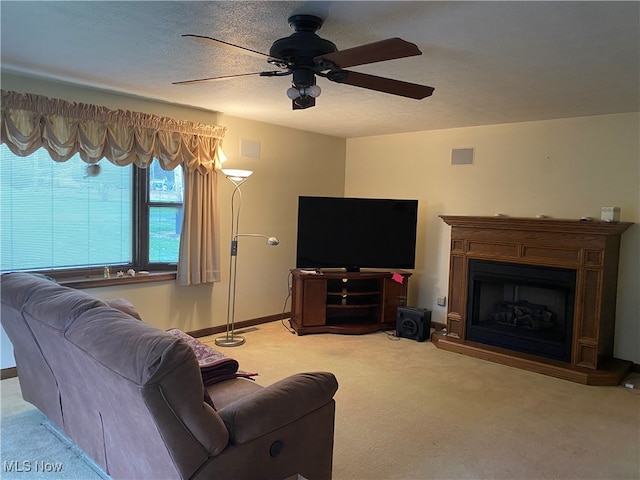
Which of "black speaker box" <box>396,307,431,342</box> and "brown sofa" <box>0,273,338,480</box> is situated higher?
"brown sofa" <box>0,273,338,480</box>

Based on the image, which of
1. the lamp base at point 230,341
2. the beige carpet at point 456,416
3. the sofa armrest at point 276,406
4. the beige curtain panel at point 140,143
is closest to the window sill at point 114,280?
the beige curtain panel at point 140,143

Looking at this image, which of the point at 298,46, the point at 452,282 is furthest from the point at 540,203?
the point at 298,46

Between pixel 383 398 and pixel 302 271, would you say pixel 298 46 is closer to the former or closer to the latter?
pixel 383 398

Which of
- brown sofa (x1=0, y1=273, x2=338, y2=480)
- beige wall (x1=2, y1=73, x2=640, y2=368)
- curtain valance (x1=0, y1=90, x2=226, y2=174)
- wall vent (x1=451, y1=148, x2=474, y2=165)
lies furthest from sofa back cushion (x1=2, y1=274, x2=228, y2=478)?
wall vent (x1=451, y1=148, x2=474, y2=165)

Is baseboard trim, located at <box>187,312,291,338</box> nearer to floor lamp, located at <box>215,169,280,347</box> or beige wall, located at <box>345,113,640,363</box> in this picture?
floor lamp, located at <box>215,169,280,347</box>

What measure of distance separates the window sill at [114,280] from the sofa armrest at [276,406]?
8.53 ft

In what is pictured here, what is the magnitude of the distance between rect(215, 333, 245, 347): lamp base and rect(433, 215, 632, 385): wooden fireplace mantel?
2.18 m

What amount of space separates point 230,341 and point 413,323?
197cm

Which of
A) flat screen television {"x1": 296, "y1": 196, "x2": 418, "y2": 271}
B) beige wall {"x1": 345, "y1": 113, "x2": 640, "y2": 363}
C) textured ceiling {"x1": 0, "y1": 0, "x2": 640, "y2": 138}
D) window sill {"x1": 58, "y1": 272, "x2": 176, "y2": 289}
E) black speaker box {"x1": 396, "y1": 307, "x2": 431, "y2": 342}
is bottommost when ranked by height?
black speaker box {"x1": 396, "y1": 307, "x2": 431, "y2": 342}

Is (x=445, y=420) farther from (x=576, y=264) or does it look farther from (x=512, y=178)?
(x=512, y=178)

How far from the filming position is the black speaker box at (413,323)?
503 cm

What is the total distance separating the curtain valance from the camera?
11.4 feet

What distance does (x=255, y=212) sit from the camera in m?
5.34

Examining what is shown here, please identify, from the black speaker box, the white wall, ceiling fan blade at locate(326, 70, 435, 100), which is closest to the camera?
ceiling fan blade at locate(326, 70, 435, 100)
